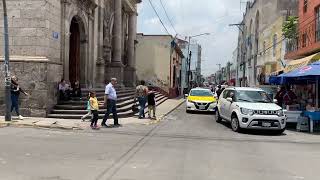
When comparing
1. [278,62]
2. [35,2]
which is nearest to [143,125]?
[35,2]

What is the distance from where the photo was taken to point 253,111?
17.1 meters

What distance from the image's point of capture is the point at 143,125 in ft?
62.0

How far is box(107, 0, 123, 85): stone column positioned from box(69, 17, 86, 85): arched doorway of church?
6.64 m

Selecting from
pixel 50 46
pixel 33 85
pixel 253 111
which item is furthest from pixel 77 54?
pixel 253 111

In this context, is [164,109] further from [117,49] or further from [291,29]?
[291,29]

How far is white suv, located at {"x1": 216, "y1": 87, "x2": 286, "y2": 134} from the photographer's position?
1702 centimetres

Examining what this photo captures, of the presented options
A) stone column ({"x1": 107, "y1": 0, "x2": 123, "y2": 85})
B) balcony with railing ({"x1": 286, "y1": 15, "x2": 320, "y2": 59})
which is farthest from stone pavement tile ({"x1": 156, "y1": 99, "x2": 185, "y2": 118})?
balcony with railing ({"x1": 286, "y1": 15, "x2": 320, "y2": 59})

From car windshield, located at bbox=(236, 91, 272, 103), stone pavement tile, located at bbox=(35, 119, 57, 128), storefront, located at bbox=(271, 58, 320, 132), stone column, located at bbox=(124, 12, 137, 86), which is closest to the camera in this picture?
Result: stone pavement tile, located at bbox=(35, 119, 57, 128)

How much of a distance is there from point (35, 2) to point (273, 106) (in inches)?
387

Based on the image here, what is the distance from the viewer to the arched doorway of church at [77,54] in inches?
1030

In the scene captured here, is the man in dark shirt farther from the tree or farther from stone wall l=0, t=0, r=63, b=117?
the tree

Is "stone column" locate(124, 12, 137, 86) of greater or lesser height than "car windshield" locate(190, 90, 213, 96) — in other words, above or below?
above

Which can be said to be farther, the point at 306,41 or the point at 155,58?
the point at 155,58

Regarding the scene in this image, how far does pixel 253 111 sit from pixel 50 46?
847 cm
